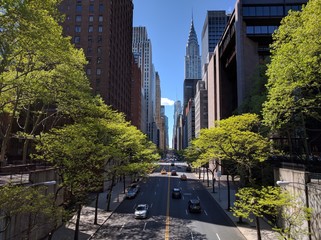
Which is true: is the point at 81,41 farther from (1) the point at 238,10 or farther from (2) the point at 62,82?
(2) the point at 62,82

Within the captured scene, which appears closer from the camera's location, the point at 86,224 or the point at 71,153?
the point at 71,153

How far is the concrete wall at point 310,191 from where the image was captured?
17312 millimetres

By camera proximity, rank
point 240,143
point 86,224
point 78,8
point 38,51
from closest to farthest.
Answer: point 38,51
point 86,224
point 240,143
point 78,8

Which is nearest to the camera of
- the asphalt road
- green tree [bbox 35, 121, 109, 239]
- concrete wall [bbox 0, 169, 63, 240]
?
concrete wall [bbox 0, 169, 63, 240]

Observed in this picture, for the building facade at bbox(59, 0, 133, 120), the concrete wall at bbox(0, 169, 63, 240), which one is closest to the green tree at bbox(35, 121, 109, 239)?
the concrete wall at bbox(0, 169, 63, 240)

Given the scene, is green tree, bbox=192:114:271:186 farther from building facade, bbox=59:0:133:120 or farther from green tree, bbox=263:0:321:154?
building facade, bbox=59:0:133:120

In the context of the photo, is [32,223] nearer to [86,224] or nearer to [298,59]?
[86,224]

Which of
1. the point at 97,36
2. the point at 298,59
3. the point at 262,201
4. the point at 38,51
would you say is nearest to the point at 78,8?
the point at 97,36

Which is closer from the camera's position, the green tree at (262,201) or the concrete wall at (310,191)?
the green tree at (262,201)

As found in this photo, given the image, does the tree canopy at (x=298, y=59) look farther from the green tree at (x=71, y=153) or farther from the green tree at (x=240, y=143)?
the green tree at (x=71, y=153)

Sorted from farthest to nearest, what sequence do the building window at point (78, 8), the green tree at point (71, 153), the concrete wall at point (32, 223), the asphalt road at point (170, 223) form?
the building window at point (78, 8) < the asphalt road at point (170, 223) < the green tree at point (71, 153) < the concrete wall at point (32, 223)

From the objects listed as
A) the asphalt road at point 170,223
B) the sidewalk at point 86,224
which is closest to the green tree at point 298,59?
the asphalt road at point 170,223

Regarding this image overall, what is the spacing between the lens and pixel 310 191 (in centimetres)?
1830

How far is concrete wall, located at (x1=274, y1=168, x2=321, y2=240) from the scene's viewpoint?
56.8 ft
